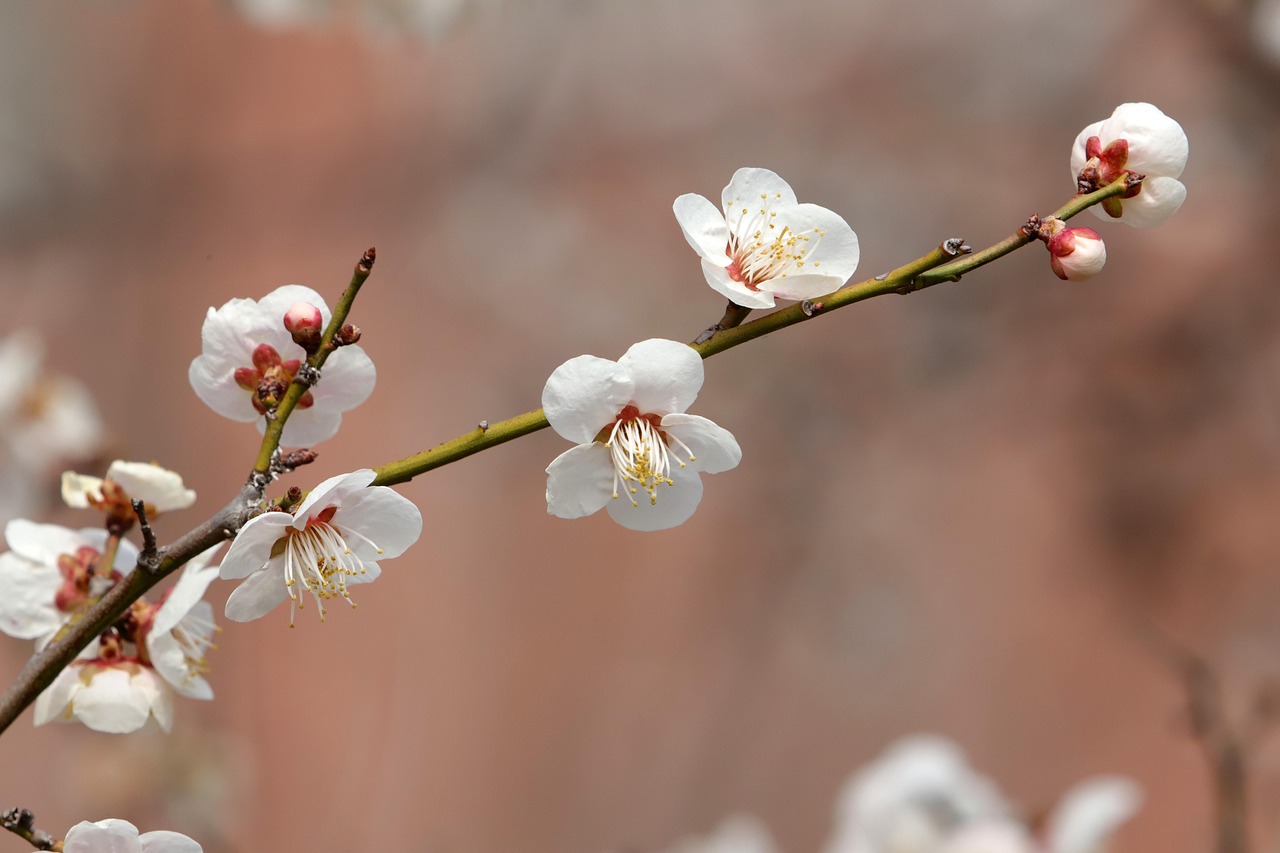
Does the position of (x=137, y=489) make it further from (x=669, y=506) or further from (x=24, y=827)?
(x=669, y=506)

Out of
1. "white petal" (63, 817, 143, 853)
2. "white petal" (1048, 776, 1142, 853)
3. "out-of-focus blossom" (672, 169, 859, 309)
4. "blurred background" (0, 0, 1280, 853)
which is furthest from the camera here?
"blurred background" (0, 0, 1280, 853)

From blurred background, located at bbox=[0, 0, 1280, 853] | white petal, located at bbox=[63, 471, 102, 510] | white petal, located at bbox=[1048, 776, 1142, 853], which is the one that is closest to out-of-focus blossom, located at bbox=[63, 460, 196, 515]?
white petal, located at bbox=[63, 471, 102, 510]

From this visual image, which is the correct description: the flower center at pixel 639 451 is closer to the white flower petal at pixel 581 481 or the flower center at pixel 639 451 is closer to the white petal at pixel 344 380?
the white flower petal at pixel 581 481

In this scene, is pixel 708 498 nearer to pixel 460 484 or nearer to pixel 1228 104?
pixel 460 484

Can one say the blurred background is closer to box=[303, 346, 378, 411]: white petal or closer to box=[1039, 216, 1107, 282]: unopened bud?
box=[303, 346, 378, 411]: white petal

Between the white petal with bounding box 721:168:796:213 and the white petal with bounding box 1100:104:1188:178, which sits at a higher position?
the white petal with bounding box 1100:104:1188:178

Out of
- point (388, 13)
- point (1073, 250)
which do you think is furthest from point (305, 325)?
point (388, 13)

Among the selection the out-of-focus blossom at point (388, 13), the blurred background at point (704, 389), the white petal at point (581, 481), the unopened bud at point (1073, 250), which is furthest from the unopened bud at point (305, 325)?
the blurred background at point (704, 389)
